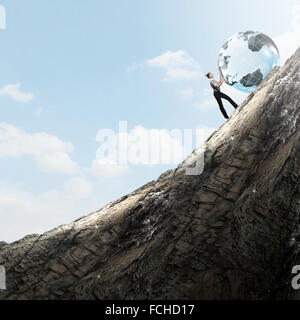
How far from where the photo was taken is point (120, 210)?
22.6ft

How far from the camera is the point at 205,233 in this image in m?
6.14

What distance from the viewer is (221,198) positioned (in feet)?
20.4

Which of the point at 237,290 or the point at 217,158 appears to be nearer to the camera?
the point at 237,290

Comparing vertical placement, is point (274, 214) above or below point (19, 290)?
above

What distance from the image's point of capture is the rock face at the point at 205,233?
589 cm

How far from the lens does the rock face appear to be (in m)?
5.89
